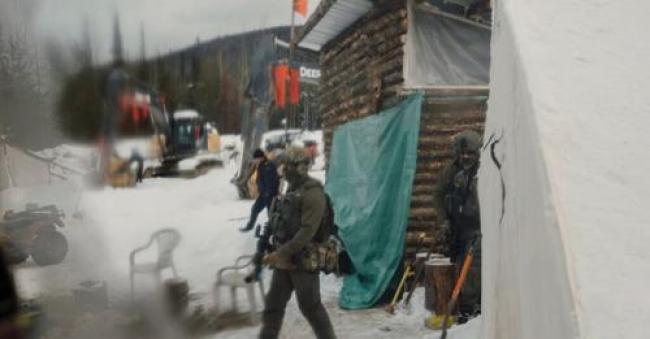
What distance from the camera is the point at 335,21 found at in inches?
348

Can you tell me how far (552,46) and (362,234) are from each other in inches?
207

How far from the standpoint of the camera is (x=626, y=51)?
6.22ft

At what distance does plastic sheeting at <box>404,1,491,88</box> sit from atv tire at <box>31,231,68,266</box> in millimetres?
7358

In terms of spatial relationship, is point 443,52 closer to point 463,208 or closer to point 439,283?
point 463,208

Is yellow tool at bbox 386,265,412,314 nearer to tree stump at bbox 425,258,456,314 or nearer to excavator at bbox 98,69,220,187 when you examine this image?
tree stump at bbox 425,258,456,314

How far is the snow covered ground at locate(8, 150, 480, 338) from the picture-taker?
20.4 feet

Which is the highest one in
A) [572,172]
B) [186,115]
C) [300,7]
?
[300,7]

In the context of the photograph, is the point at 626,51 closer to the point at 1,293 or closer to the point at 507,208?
the point at 507,208

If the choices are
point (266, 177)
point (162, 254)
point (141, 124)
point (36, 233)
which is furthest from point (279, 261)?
point (36, 233)

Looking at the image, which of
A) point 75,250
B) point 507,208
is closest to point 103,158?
point 75,250

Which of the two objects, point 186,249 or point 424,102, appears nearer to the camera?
point 424,102

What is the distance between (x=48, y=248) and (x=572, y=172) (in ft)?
36.1

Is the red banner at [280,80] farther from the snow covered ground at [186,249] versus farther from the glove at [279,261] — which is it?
the glove at [279,261]

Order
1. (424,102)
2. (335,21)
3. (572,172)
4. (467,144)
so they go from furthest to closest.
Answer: (335,21) < (424,102) < (467,144) < (572,172)
